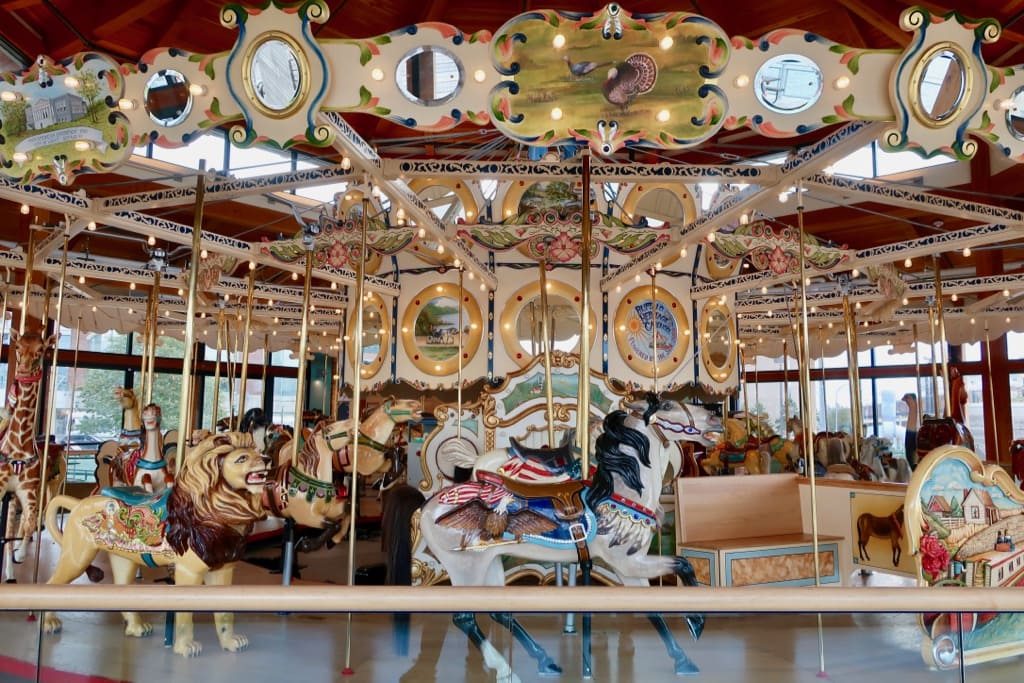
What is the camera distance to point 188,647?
82.7 inches

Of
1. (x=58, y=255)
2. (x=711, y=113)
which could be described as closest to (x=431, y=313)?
(x=58, y=255)

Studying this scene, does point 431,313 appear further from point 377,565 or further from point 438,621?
point 438,621

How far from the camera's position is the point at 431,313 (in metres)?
8.85

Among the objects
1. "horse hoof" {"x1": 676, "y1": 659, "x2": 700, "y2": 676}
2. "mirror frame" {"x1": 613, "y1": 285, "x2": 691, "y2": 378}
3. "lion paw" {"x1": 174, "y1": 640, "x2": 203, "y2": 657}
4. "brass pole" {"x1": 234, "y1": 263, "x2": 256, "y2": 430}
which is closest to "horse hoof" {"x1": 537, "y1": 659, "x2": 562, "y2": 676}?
"horse hoof" {"x1": 676, "y1": 659, "x2": 700, "y2": 676}

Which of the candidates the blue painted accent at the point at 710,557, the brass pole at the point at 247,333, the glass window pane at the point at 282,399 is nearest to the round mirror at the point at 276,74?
the blue painted accent at the point at 710,557

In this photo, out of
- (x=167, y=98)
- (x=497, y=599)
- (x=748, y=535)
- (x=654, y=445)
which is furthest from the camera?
(x=748, y=535)

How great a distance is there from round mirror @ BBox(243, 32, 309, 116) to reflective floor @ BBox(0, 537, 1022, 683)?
7.06 feet

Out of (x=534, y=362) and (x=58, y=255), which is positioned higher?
(x=58, y=255)

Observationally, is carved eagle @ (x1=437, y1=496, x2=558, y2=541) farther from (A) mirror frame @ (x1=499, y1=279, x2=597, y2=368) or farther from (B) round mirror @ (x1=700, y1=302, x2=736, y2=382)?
(B) round mirror @ (x1=700, y1=302, x2=736, y2=382)

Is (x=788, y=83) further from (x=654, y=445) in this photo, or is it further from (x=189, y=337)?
(x=189, y=337)

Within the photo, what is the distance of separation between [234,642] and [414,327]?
22.9ft

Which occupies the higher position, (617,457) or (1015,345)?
(1015,345)

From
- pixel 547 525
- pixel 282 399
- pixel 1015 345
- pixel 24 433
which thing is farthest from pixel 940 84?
pixel 282 399

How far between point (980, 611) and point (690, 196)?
737 centimetres
